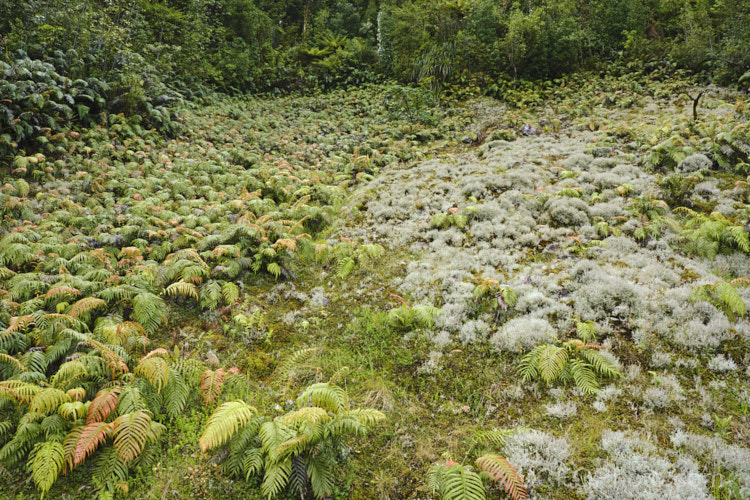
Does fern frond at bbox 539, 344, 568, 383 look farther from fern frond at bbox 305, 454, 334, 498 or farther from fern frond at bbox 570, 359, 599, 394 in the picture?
fern frond at bbox 305, 454, 334, 498

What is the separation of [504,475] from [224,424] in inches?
123

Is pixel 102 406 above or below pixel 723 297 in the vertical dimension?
below

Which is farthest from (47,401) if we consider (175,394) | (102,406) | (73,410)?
(175,394)

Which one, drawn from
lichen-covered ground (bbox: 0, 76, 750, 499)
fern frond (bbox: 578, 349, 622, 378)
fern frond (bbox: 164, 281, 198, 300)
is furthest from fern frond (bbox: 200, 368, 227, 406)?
fern frond (bbox: 578, 349, 622, 378)

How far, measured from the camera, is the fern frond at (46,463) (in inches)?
147

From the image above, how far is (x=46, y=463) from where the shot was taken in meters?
3.85

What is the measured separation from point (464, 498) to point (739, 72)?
84.2 feet

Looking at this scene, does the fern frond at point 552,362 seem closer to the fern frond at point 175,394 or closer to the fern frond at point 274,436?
the fern frond at point 274,436

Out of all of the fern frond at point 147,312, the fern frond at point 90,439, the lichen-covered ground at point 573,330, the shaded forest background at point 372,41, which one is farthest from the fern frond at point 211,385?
the shaded forest background at point 372,41

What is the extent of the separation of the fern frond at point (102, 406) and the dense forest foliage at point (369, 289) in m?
0.05

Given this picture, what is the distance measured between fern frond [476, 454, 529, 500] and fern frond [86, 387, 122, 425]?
4526mm

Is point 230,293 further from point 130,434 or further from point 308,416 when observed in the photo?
point 308,416

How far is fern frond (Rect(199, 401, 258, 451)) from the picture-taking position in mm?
3855

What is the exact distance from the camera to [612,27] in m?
23.9
